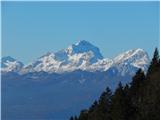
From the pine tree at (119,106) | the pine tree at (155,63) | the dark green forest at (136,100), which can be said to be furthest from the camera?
the pine tree at (155,63)

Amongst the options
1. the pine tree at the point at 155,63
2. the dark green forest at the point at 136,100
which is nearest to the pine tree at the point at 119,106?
the dark green forest at the point at 136,100

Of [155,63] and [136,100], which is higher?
[155,63]

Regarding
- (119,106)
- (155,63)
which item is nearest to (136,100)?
(119,106)

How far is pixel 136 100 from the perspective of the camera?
67875 millimetres

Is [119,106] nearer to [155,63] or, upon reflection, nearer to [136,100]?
[136,100]

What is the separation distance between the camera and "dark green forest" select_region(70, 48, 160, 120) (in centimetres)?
6128

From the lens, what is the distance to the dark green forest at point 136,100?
6128 cm

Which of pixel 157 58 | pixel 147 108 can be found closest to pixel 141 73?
pixel 157 58

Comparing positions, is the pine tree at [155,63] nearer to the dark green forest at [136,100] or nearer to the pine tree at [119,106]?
the dark green forest at [136,100]

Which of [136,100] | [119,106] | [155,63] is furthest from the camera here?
[155,63]

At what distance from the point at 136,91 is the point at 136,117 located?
6723 mm

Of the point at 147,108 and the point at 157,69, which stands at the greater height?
the point at 157,69

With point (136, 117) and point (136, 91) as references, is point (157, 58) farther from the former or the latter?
point (136, 117)

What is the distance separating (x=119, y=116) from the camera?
6731cm
